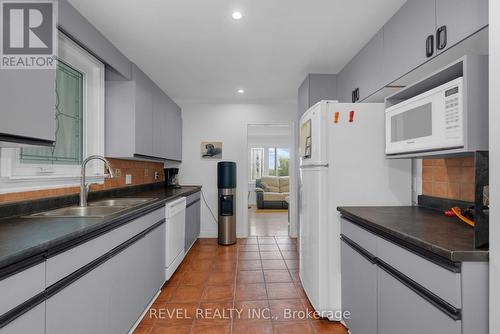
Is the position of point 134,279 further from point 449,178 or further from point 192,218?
point 449,178

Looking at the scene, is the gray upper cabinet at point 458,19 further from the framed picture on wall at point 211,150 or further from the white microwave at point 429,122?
the framed picture on wall at point 211,150

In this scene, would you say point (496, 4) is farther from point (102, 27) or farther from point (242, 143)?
point (242, 143)

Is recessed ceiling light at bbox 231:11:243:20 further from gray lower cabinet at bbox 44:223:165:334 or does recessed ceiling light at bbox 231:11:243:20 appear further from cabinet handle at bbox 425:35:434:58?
gray lower cabinet at bbox 44:223:165:334

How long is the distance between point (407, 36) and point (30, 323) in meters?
2.48

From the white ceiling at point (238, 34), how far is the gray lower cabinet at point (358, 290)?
1.69 metres

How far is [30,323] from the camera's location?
0.96m

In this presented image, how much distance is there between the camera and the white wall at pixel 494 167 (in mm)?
874

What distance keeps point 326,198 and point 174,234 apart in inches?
66.3

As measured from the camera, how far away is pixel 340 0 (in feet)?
5.97

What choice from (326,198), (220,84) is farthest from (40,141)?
(220,84)

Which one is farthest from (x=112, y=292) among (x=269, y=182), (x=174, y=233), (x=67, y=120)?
(x=269, y=182)

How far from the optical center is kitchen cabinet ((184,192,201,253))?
3583mm

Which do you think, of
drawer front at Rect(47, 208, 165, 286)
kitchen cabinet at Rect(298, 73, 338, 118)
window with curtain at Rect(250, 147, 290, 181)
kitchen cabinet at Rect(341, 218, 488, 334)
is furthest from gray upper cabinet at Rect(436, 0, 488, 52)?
window with curtain at Rect(250, 147, 290, 181)

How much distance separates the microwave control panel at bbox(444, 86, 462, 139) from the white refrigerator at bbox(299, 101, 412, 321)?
2.59 feet
